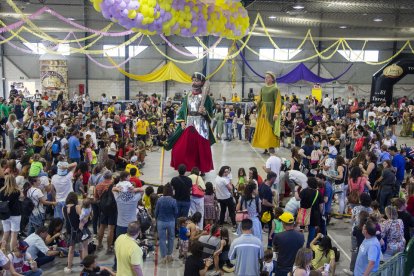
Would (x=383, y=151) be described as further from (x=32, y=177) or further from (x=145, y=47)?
(x=145, y=47)

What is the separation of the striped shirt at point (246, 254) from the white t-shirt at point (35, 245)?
2.85m

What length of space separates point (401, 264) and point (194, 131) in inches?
244

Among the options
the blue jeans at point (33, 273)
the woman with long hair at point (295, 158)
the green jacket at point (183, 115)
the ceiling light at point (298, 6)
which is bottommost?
the blue jeans at point (33, 273)

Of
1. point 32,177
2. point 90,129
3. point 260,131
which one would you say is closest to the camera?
point 32,177

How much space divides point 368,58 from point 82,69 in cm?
1706

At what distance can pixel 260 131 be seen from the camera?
1368 centimetres

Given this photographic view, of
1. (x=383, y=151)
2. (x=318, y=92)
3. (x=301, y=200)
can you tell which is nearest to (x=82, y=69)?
(x=318, y=92)

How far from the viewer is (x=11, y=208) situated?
725 centimetres

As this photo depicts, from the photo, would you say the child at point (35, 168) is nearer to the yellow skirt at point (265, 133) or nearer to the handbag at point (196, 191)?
the handbag at point (196, 191)

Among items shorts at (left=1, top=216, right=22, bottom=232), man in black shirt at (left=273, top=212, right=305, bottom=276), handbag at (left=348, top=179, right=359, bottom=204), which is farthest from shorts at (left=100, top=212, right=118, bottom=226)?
handbag at (left=348, top=179, right=359, bottom=204)

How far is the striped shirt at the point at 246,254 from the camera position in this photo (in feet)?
18.6

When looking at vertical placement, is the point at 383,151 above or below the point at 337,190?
above

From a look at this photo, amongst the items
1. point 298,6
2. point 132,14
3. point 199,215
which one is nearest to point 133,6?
point 132,14

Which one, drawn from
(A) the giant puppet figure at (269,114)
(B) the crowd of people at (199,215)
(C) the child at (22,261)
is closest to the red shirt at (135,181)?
(B) the crowd of people at (199,215)
